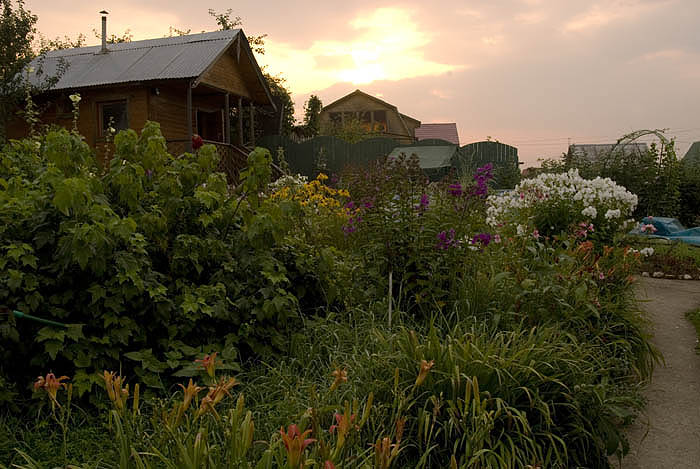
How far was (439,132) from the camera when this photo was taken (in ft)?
148

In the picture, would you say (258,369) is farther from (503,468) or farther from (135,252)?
(503,468)

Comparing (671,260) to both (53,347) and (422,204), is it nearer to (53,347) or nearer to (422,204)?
(422,204)

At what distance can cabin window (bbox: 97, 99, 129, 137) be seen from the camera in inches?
666

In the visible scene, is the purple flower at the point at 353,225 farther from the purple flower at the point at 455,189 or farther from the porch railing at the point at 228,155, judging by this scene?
the porch railing at the point at 228,155

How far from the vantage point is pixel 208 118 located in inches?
842

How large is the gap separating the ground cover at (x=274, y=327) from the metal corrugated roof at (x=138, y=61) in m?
12.9

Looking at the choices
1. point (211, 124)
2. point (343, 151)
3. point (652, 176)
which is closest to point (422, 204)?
point (652, 176)

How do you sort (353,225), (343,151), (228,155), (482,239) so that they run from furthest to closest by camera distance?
1. (343,151)
2. (228,155)
3. (353,225)
4. (482,239)

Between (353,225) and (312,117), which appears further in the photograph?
(312,117)

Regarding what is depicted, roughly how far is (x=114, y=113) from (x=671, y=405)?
16950mm

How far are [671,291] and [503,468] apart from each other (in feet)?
17.0

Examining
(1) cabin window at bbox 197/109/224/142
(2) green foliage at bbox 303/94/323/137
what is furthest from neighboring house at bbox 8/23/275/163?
(2) green foliage at bbox 303/94/323/137

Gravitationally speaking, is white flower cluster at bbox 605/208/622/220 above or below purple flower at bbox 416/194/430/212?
below

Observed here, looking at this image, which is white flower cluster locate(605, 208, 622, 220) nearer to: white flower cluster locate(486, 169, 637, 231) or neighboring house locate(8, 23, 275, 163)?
white flower cluster locate(486, 169, 637, 231)
